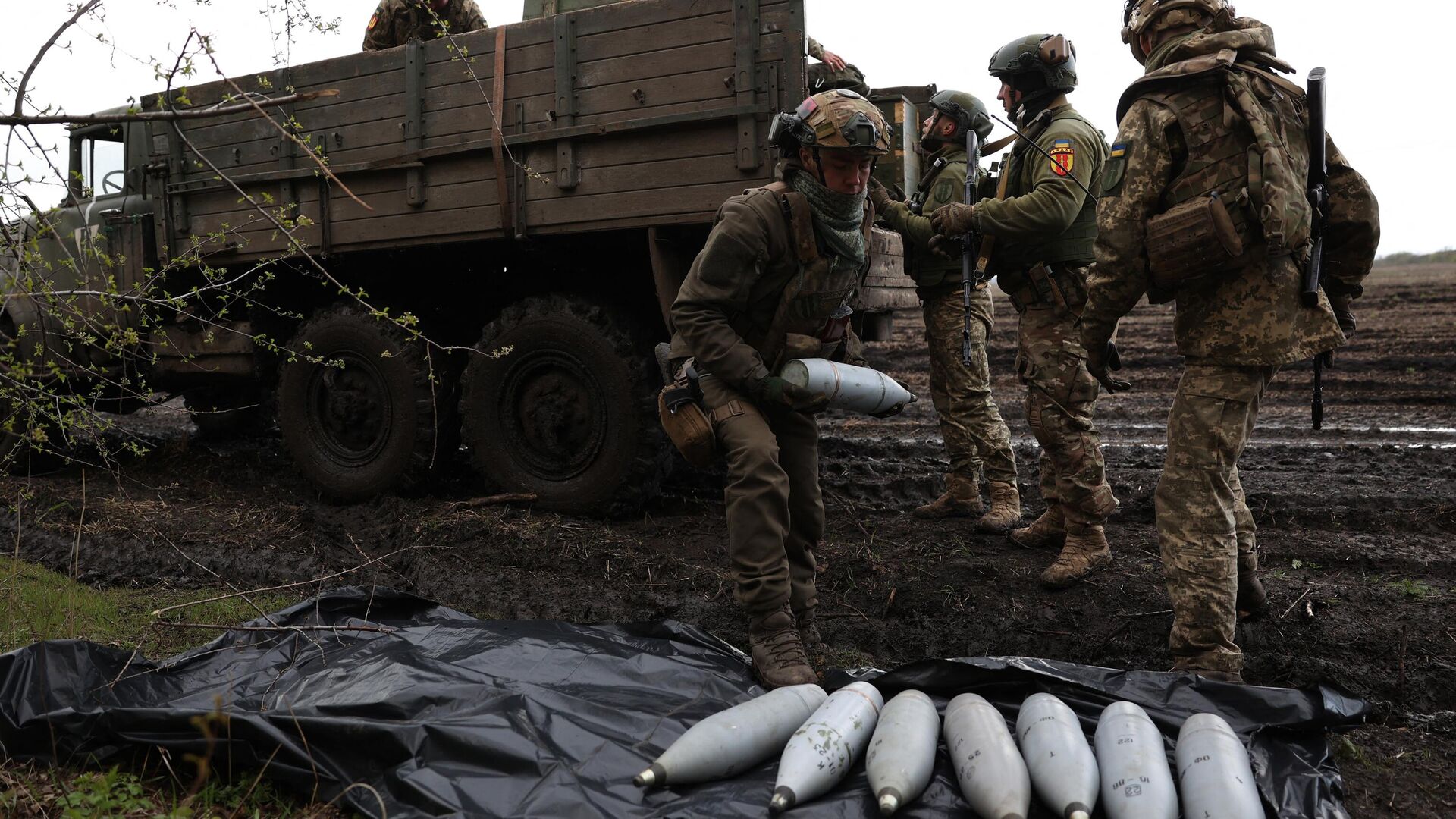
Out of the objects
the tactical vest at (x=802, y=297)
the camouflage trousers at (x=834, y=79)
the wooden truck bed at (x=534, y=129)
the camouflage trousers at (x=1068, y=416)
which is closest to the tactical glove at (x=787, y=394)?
the tactical vest at (x=802, y=297)

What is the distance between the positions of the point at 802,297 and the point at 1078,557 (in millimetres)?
1836

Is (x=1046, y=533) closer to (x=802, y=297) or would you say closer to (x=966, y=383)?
(x=966, y=383)

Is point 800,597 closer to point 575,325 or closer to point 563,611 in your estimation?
point 563,611

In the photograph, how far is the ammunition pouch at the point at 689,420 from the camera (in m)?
3.46

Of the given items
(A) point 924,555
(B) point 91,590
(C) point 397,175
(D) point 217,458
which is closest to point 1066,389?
→ (A) point 924,555

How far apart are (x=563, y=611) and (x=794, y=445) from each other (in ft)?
4.41

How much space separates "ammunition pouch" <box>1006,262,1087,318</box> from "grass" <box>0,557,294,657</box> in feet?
11.6

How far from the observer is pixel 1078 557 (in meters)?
4.30

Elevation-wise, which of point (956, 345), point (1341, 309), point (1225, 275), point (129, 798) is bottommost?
point (129, 798)

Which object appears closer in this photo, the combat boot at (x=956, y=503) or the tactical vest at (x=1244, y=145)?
the tactical vest at (x=1244, y=145)

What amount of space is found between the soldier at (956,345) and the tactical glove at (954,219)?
208 millimetres

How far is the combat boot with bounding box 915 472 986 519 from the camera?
5.43 metres

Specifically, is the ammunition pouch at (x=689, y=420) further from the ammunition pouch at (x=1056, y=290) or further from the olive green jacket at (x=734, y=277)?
the ammunition pouch at (x=1056, y=290)

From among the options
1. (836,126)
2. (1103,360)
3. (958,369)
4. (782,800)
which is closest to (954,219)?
(958,369)
